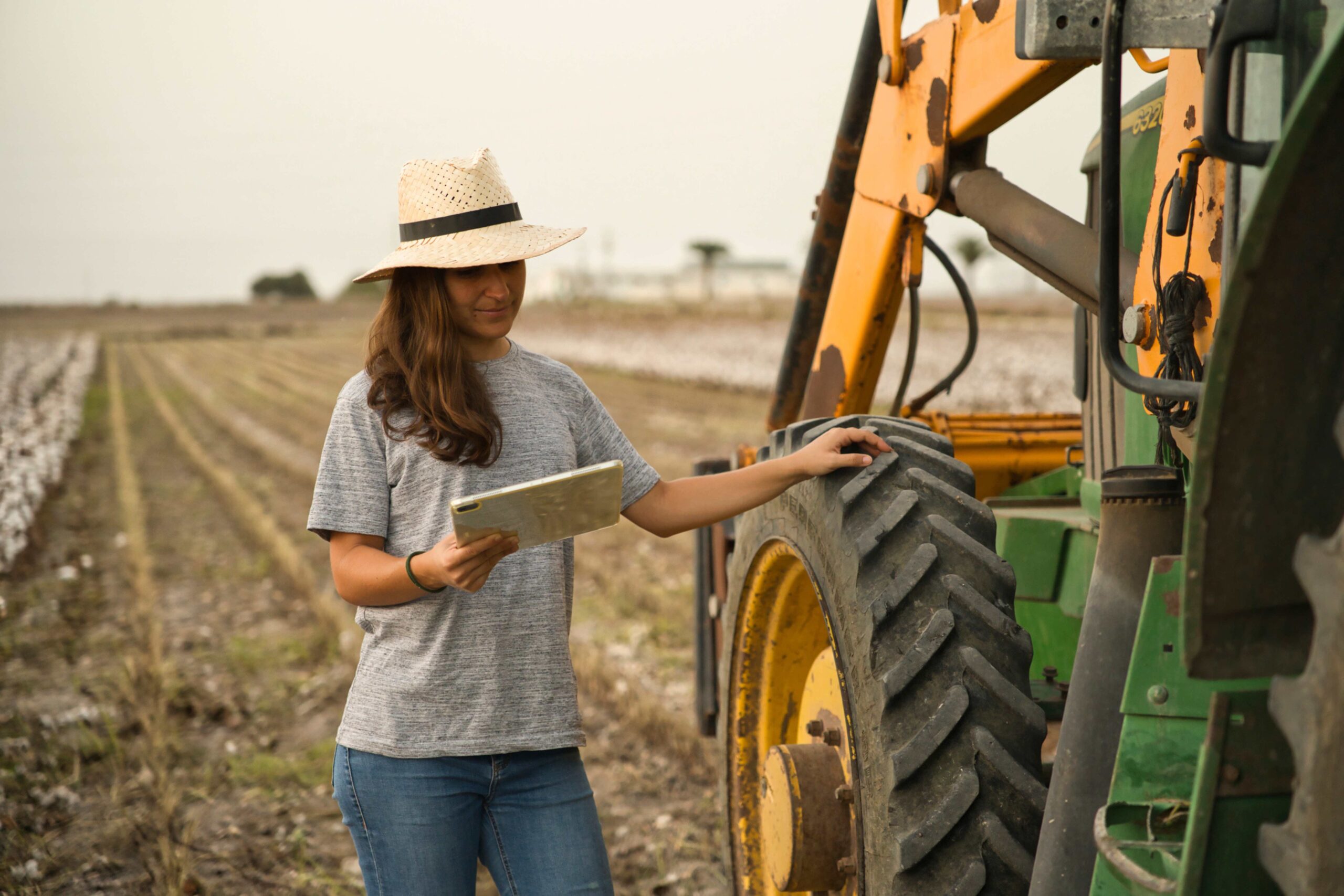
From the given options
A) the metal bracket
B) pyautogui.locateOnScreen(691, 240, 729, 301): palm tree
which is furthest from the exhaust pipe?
pyautogui.locateOnScreen(691, 240, 729, 301): palm tree

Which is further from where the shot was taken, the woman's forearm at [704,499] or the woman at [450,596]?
the woman's forearm at [704,499]

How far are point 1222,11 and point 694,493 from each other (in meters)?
1.35

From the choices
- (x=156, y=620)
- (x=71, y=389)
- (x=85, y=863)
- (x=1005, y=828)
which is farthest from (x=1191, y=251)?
(x=71, y=389)

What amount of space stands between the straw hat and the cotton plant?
258 inches

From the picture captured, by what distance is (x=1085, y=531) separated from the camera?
3.10 m

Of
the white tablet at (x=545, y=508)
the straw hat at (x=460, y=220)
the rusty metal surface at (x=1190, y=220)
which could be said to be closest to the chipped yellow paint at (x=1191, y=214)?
the rusty metal surface at (x=1190, y=220)

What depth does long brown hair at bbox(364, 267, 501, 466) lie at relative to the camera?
2156 millimetres

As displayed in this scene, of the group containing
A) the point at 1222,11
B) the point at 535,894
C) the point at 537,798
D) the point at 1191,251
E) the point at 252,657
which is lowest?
the point at 252,657

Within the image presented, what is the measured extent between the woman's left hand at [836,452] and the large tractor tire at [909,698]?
0.10 feet

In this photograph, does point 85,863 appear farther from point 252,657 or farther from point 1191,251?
point 1191,251

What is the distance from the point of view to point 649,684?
5.54 metres

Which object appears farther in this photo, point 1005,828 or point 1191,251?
point 1005,828

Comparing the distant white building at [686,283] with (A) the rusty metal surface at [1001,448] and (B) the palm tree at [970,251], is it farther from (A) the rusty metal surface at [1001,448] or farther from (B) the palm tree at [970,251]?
(A) the rusty metal surface at [1001,448]

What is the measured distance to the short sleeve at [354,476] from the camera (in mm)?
2121
